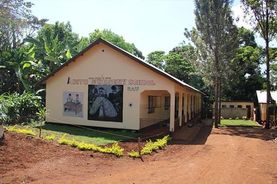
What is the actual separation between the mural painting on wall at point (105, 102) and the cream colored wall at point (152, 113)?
1.47m

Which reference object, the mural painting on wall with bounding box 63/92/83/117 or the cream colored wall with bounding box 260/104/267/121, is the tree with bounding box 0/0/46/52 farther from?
the cream colored wall with bounding box 260/104/267/121

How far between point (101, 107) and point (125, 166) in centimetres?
1055

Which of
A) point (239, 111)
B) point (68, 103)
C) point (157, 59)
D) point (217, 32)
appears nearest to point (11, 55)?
A: point (68, 103)

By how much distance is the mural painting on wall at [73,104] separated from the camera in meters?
23.4

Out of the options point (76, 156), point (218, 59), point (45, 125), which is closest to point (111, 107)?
point (45, 125)

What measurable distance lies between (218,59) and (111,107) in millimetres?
11417

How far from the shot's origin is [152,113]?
84.1 feet

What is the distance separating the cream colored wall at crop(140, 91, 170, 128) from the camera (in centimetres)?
2277

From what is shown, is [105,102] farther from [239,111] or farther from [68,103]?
[239,111]

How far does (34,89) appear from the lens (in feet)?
93.7

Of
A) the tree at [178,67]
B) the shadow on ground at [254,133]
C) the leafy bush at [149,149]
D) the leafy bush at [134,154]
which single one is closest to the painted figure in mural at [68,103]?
the leafy bush at [149,149]

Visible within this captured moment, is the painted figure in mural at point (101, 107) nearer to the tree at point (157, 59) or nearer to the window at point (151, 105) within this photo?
the window at point (151, 105)

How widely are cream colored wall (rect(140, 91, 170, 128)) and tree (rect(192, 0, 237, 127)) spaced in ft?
14.5

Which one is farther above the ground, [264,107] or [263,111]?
[264,107]
